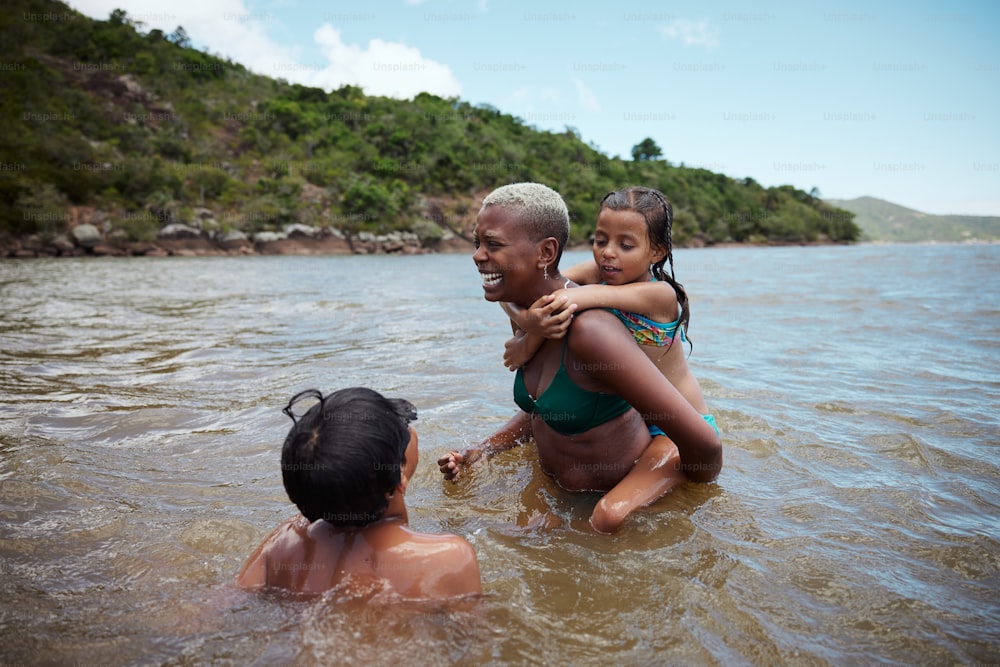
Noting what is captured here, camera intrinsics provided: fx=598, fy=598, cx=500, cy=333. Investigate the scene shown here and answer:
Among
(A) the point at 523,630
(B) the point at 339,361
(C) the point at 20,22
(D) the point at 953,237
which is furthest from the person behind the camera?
(D) the point at 953,237

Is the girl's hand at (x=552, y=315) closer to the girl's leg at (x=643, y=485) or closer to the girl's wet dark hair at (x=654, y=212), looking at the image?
the girl's wet dark hair at (x=654, y=212)

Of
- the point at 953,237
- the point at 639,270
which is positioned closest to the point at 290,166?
the point at 639,270

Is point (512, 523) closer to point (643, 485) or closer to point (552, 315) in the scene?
point (643, 485)

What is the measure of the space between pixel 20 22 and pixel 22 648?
8795 centimetres

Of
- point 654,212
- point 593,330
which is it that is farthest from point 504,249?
point 654,212

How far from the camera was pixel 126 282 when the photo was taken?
1772 cm

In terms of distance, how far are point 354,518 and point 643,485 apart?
1.56m

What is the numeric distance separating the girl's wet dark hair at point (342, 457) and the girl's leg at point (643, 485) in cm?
123

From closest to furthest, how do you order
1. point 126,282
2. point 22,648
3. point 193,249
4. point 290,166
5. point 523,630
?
point 22,648 < point 523,630 < point 126,282 < point 193,249 < point 290,166

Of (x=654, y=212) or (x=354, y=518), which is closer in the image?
(x=354, y=518)

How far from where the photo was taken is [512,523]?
2.92m

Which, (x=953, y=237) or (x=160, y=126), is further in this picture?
(x=953, y=237)

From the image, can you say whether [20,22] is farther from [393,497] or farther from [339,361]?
[393,497]

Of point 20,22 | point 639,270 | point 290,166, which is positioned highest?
Answer: point 20,22
